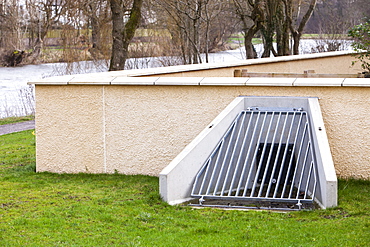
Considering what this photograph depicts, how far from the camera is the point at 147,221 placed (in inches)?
191

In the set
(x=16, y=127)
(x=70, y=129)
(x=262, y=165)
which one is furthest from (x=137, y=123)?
(x=16, y=127)

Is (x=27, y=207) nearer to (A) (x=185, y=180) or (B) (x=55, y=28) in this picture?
(A) (x=185, y=180)

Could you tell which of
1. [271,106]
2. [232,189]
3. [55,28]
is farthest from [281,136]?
[55,28]

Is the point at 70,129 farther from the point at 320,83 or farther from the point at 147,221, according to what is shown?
A: the point at 320,83

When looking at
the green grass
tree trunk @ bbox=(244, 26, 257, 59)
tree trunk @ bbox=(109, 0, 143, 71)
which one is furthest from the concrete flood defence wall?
tree trunk @ bbox=(244, 26, 257, 59)

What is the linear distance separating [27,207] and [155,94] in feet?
8.06

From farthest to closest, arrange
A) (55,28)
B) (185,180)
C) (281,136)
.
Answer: (55,28) < (281,136) < (185,180)

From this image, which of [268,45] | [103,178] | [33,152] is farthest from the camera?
[268,45]

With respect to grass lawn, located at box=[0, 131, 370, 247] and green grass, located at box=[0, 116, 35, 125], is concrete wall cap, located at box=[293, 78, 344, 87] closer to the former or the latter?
grass lawn, located at box=[0, 131, 370, 247]

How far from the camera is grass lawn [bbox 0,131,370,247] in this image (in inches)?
167

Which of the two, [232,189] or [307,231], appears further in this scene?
[232,189]

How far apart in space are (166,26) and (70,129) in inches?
597

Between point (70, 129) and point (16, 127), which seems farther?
point (16, 127)

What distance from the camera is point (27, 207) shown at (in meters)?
5.41
